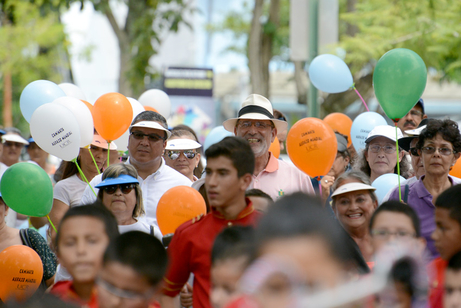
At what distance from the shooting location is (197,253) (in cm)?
306

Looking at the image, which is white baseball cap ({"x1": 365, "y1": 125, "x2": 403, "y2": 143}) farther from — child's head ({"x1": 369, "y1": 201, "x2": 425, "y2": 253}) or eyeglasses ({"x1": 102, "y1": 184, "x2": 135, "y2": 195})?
eyeglasses ({"x1": 102, "y1": 184, "x2": 135, "y2": 195})

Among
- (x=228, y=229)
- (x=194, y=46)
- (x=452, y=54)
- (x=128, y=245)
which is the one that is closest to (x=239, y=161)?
(x=228, y=229)

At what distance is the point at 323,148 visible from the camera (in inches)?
190

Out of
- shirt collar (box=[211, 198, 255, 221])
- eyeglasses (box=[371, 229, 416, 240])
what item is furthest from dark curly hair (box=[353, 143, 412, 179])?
shirt collar (box=[211, 198, 255, 221])

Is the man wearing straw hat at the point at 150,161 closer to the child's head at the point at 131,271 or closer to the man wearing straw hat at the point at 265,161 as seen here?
the man wearing straw hat at the point at 265,161

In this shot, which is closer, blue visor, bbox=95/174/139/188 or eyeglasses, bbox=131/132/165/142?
blue visor, bbox=95/174/139/188

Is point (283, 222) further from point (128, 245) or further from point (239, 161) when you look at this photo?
point (239, 161)

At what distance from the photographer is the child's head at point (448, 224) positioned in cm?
281

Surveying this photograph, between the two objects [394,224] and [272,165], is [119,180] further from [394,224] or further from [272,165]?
[394,224]

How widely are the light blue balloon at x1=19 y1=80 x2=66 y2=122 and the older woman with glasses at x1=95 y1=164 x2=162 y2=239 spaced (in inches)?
61.4

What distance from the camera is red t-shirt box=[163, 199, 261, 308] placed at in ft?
9.95

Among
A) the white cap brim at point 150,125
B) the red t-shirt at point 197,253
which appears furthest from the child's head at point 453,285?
the white cap brim at point 150,125

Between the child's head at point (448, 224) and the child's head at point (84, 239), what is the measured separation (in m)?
1.66

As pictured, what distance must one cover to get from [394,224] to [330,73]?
139 inches
